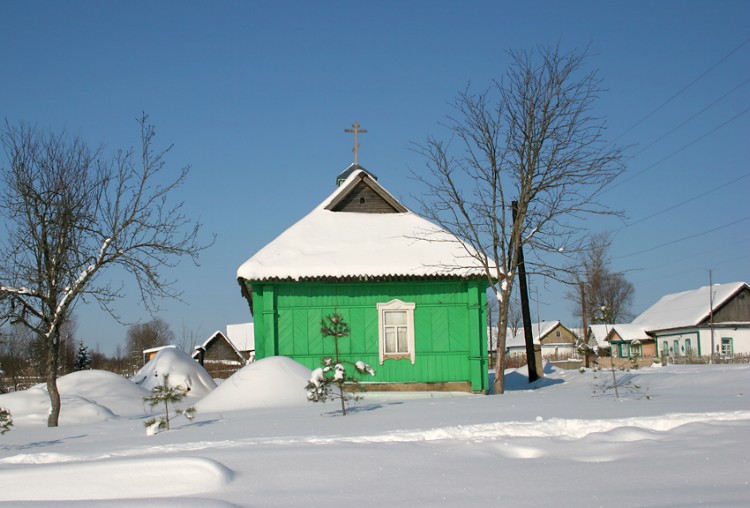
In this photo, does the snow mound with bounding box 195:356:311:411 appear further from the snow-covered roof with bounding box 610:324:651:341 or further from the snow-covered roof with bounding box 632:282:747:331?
the snow-covered roof with bounding box 610:324:651:341

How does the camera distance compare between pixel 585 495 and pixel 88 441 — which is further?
pixel 88 441

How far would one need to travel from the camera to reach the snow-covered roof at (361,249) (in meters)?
17.7

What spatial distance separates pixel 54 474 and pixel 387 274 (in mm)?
12118

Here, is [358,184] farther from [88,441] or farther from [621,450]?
[621,450]

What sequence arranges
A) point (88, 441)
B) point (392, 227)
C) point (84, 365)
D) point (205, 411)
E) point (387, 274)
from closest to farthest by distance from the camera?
point (88, 441) → point (205, 411) → point (387, 274) → point (392, 227) → point (84, 365)

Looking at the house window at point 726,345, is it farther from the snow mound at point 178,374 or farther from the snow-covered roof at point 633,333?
the snow mound at point 178,374

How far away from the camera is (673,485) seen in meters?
5.77

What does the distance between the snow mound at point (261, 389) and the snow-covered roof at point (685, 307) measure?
4181cm

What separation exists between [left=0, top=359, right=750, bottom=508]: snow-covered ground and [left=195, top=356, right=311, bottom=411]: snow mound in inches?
110

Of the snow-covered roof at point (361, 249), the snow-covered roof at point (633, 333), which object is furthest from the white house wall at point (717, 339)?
the snow-covered roof at point (361, 249)

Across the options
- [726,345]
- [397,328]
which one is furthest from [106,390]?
[726,345]

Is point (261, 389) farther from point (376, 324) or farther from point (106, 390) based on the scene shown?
point (106, 390)

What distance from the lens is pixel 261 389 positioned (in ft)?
47.0

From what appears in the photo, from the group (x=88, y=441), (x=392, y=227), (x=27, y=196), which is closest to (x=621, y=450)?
(x=88, y=441)
